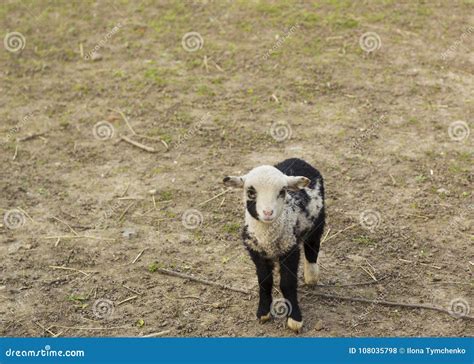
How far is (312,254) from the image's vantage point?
742cm

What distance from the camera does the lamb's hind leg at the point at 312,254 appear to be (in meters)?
7.29

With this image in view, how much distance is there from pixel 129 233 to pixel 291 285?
255 centimetres

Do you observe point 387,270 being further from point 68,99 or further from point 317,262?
point 68,99

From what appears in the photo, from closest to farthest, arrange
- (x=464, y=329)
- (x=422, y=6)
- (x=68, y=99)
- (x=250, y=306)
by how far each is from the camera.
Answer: (x=464, y=329) < (x=250, y=306) < (x=68, y=99) < (x=422, y=6)

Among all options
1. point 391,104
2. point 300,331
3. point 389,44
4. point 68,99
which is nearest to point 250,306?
point 300,331

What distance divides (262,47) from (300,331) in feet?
23.0

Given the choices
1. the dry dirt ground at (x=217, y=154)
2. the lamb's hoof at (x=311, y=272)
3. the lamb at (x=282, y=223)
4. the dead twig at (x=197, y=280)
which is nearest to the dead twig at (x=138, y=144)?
the dry dirt ground at (x=217, y=154)

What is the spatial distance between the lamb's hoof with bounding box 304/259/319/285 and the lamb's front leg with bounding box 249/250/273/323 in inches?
25.2

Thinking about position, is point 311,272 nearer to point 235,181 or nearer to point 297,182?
point 297,182

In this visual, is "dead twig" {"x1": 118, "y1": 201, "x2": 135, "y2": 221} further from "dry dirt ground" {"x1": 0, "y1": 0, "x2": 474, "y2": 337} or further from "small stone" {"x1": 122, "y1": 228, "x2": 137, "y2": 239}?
"small stone" {"x1": 122, "y1": 228, "x2": 137, "y2": 239}

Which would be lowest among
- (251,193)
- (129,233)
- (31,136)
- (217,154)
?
(129,233)

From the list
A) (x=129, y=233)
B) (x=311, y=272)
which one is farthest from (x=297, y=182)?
(x=129, y=233)

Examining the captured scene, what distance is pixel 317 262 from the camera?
25.6 ft

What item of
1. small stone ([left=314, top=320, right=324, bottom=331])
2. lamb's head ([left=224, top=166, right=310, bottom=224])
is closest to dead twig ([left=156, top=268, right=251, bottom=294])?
small stone ([left=314, top=320, right=324, bottom=331])
